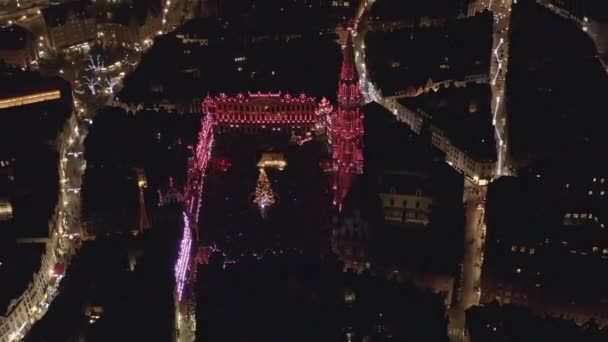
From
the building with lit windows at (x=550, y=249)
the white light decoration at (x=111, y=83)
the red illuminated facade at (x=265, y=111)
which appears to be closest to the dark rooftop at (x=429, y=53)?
the red illuminated facade at (x=265, y=111)

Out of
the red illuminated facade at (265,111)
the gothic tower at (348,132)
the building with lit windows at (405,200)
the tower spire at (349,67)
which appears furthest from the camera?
the red illuminated facade at (265,111)

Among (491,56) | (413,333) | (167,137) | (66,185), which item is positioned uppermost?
(491,56)

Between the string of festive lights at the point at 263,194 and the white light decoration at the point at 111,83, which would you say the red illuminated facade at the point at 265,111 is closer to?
the string of festive lights at the point at 263,194

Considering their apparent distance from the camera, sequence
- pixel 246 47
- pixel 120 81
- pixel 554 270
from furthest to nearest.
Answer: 1. pixel 246 47
2. pixel 120 81
3. pixel 554 270

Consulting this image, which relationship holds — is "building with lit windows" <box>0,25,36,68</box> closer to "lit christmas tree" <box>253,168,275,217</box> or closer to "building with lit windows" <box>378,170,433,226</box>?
"lit christmas tree" <box>253,168,275,217</box>

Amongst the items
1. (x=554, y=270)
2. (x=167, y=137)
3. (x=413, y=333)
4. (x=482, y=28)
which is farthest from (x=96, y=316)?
(x=482, y=28)

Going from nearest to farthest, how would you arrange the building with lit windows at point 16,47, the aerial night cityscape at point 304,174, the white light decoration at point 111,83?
the aerial night cityscape at point 304,174 → the white light decoration at point 111,83 → the building with lit windows at point 16,47

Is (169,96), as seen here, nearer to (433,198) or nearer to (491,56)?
(433,198)
